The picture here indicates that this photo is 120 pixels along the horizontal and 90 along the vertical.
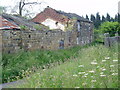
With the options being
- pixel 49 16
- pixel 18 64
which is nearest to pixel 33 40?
pixel 18 64

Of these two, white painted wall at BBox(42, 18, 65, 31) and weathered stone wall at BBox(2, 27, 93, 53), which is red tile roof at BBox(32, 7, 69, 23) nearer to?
white painted wall at BBox(42, 18, 65, 31)

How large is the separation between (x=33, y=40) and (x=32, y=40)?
138 millimetres

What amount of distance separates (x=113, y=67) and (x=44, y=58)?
8149mm

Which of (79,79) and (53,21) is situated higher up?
(53,21)

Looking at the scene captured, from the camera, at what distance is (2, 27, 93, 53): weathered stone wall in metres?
14.1

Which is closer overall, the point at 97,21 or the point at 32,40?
the point at 32,40

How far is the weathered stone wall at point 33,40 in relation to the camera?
46.3ft

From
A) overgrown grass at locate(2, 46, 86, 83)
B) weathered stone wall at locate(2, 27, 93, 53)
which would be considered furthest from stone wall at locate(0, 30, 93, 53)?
overgrown grass at locate(2, 46, 86, 83)

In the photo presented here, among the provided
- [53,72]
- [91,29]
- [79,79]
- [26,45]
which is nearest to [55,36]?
[26,45]

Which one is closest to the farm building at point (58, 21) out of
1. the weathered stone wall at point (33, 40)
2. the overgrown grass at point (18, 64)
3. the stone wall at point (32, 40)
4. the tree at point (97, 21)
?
the weathered stone wall at point (33, 40)

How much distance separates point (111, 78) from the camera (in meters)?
5.72

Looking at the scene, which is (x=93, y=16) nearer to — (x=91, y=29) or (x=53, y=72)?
A: (x=91, y=29)

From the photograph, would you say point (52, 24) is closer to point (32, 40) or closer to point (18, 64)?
point (32, 40)

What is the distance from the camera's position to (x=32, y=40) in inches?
661
